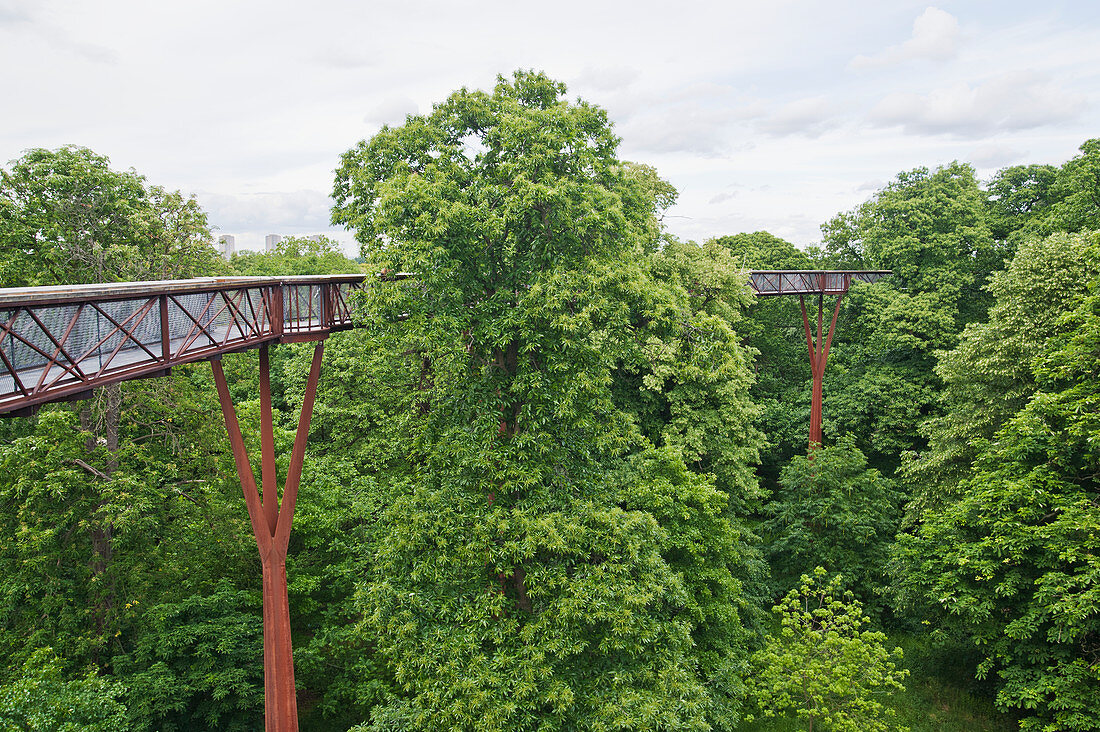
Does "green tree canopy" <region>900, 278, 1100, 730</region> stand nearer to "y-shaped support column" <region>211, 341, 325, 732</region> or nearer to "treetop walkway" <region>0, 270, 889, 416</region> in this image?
Answer: "y-shaped support column" <region>211, 341, 325, 732</region>

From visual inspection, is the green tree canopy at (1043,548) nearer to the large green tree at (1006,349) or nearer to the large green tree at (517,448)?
the large green tree at (1006,349)

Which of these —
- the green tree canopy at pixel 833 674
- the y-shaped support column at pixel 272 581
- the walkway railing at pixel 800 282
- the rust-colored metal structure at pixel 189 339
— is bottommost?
the green tree canopy at pixel 833 674

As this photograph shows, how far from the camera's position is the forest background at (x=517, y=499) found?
918cm

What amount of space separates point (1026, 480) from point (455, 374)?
11656 millimetres

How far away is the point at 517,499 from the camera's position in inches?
387

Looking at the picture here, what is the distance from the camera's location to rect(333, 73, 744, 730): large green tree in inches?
341

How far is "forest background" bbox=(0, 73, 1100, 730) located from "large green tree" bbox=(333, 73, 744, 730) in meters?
0.06

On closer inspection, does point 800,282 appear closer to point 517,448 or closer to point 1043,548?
point 1043,548

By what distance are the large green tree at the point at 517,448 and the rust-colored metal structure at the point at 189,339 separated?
143 centimetres

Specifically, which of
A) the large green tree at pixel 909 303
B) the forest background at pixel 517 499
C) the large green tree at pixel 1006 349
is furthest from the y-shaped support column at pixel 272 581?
the large green tree at pixel 909 303

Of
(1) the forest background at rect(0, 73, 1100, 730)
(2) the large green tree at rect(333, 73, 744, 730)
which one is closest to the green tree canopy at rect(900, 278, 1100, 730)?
(1) the forest background at rect(0, 73, 1100, 730)

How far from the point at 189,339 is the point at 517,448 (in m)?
4.86

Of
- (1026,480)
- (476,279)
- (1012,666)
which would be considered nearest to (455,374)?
(476,279)

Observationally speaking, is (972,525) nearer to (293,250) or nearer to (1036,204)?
(1036,204)
